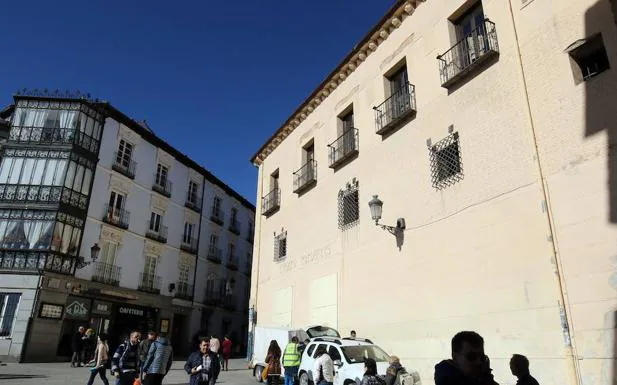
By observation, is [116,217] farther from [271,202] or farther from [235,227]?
[235,227]

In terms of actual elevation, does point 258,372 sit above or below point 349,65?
below

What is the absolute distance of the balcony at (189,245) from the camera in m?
29.5

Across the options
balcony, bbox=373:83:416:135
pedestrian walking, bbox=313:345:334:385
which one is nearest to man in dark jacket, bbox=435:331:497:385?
pedestrian walking, bbox=313:345:334:385

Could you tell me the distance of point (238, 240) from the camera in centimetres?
3669

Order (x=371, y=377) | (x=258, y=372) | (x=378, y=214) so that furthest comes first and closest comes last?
(x=258, y=372) < (x=378, y=214) < (x=371, y=377)

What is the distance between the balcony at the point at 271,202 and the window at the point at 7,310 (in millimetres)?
11522

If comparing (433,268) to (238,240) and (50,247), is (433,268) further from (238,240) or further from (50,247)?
(238,240)

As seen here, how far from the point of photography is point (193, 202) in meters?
31.4

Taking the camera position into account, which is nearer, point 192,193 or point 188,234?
point 188,234

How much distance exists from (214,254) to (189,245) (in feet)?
9.71

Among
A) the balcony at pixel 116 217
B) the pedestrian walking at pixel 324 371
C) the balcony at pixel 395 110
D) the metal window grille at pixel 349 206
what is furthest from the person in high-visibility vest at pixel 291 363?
the balcony at pixel 116 217

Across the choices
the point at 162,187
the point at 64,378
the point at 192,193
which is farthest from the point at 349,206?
the point at 192,193

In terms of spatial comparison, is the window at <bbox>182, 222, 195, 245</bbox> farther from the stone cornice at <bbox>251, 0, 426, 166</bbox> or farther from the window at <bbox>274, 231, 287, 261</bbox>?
the window at <bbox>274, 231, 287, 261</bbox>

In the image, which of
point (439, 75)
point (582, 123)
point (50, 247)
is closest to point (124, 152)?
point (50, 247)
